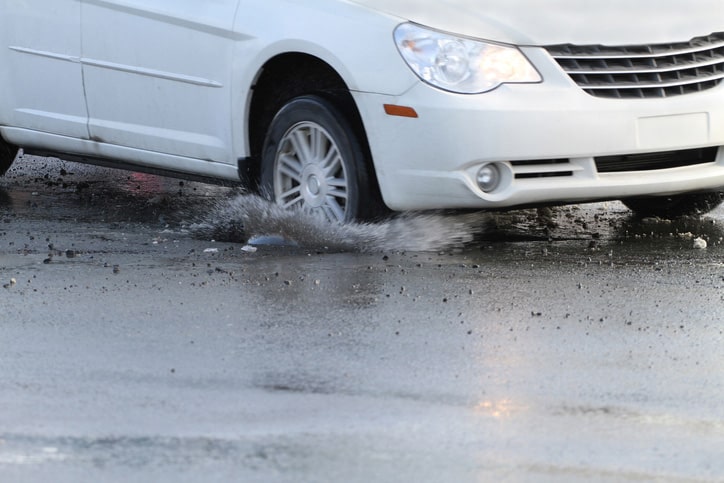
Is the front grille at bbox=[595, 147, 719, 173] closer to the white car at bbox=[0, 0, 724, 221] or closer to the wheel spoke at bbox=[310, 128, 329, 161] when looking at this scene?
the white car at bbox=[0, 0, 724, 221]

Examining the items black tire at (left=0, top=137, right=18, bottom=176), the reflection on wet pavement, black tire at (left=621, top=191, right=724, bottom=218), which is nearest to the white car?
the reflection on wet pavement

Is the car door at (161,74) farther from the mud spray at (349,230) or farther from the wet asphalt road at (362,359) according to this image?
the wet asphalt road at (362,359)

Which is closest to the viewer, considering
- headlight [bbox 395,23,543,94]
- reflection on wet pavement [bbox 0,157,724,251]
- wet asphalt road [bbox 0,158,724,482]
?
wet asphalt road [bbox 0,158,724,482]

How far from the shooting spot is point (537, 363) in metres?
4.89

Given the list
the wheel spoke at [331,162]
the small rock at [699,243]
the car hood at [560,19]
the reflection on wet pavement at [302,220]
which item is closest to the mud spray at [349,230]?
the reflection on wet pavement at [302,220]

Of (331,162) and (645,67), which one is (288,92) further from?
(645,67)

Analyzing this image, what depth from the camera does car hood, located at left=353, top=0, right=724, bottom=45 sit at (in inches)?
269

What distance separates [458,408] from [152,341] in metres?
1.31

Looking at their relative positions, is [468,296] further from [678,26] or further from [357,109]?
[678,26]

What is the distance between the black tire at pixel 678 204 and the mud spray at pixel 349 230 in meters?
1.07

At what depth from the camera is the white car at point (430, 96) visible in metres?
6.77

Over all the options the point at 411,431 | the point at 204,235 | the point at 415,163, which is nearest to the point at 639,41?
the point at 415,163

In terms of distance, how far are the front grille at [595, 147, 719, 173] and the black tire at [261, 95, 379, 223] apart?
3.42ft

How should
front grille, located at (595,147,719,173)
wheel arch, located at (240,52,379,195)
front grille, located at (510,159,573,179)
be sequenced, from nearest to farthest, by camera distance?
front grille, located at (510,159,573,179) → front grille, located at (595,147,719,173) → wheel arch, located at (240,52,379,195)
